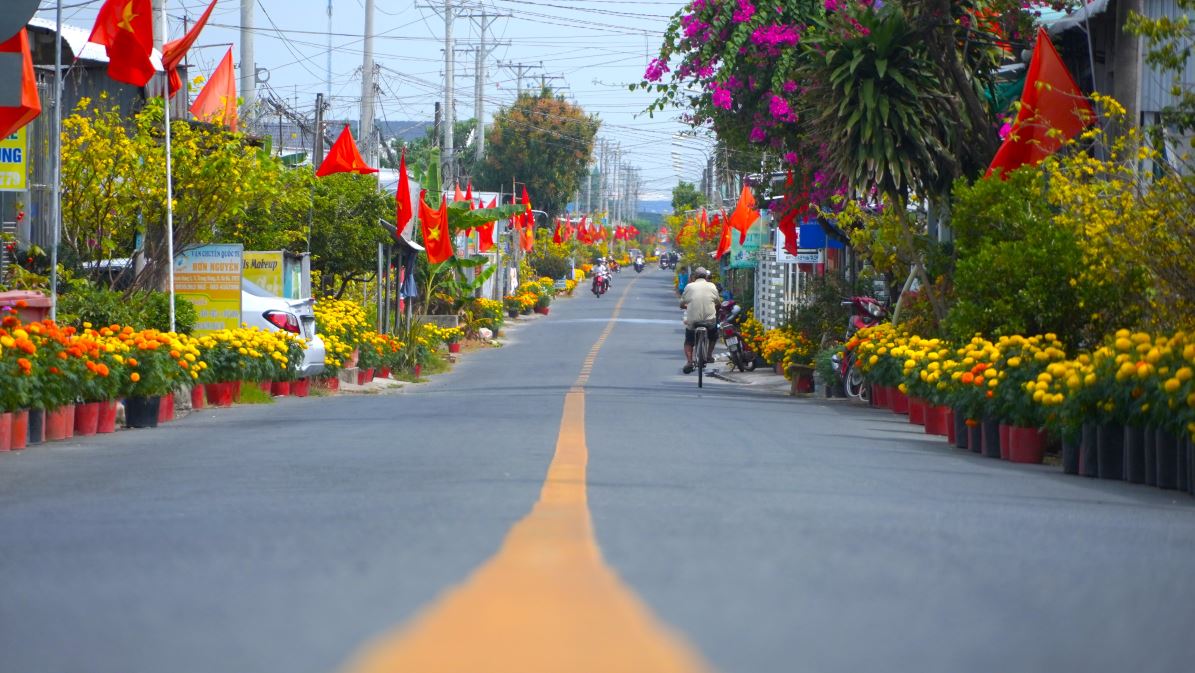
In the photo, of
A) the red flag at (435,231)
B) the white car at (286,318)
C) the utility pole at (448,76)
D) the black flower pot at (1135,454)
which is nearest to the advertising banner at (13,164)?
the white car at (286,318)

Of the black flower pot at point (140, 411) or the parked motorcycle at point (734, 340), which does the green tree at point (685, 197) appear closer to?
the parked motorcycle at point (734, 340)

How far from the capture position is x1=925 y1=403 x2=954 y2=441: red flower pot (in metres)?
16.0

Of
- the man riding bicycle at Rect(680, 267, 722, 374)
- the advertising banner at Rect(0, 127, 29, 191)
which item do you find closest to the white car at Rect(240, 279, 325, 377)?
the advertising banner at Rect(0, 127, 29, 191)

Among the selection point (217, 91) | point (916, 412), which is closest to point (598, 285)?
point (217, 91)

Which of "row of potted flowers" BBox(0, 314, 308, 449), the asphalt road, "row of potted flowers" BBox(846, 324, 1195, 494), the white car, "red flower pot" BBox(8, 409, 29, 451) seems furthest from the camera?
the white car

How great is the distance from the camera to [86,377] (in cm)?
1412

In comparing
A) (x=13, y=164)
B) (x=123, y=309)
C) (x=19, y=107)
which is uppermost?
(x=19, y=107)

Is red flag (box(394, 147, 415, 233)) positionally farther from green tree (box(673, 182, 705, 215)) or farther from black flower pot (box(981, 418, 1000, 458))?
green tree (box(673, 182, 705, 215))

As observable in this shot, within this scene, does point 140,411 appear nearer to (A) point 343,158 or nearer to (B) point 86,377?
(B) point 86,377

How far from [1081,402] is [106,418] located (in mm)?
9063

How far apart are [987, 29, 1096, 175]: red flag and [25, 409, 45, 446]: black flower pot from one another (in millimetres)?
10768

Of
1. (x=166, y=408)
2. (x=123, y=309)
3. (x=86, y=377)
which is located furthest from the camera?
(x=123, y=309)

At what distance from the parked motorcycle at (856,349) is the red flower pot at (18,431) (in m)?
12.5

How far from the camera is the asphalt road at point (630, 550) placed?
4.72 meters
